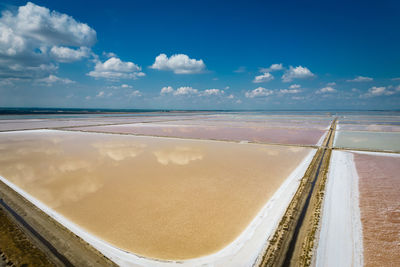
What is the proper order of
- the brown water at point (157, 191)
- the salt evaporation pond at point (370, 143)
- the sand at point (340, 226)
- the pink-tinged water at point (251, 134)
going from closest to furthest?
the sand at point (340, 226) → the brown water at point (157, 191) → the salt evaporation pond at point (370, 143) → the pink-tinged water at point (251, 134)

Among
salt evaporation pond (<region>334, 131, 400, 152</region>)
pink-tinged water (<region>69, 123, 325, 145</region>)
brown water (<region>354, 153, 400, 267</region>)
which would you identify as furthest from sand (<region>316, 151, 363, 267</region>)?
pink-tinged water (<region>69, 123, 325, 145</region>)

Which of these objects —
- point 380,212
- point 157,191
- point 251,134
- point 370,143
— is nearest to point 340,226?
point 380,212

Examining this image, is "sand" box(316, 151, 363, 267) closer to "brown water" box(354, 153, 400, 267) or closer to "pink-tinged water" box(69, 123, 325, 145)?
"brown water" box(354, 153, 400, 267)

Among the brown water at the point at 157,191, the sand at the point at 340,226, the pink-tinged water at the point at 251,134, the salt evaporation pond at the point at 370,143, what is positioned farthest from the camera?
the pink-tinged water at the point at 251,134

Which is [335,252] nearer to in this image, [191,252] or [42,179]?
[191,252]

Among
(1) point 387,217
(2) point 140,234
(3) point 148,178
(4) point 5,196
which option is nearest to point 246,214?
(2) point 140,234

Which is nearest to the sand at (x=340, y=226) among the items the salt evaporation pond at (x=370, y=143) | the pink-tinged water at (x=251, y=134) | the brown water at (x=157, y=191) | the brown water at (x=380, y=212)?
the brown water at (x=380, y=212)

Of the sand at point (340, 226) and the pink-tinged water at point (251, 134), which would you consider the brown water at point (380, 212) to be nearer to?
the sand at point (340, 226)
